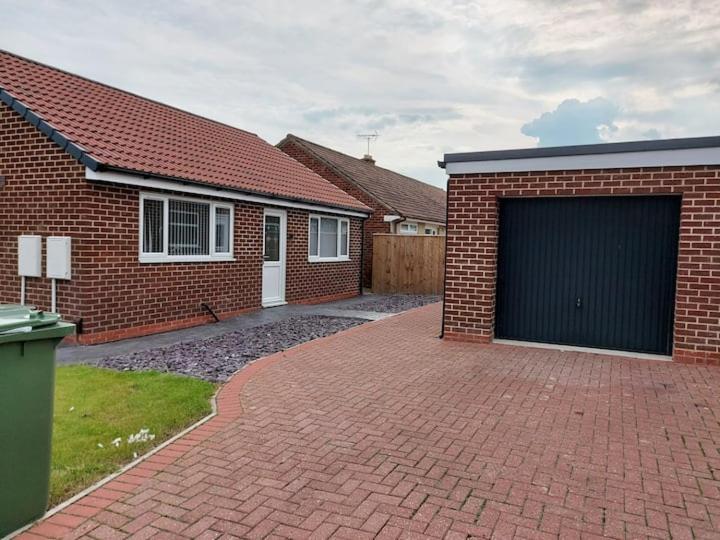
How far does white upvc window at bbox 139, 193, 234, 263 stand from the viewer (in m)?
9.86

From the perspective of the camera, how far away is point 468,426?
4.99 meters

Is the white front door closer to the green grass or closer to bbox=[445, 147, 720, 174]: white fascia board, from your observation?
bbox=[445, 147, 720, 174]: white fascia board

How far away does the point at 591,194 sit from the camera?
8.31 meters

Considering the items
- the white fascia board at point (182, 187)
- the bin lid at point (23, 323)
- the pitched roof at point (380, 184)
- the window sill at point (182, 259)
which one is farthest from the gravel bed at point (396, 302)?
the bin lid at point (23, 323)

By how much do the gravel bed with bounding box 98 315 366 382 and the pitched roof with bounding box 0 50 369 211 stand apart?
2988 millimetres

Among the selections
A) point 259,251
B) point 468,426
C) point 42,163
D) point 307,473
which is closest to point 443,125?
point 259,251

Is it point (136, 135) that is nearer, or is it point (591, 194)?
point (591, 194)

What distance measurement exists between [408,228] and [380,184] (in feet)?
8.56

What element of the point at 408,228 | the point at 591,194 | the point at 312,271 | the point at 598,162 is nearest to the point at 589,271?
the point at 591,194

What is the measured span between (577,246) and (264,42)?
28.6ft

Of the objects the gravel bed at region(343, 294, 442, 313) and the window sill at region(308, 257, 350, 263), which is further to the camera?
the window sill at region(308, 257, 350, 263)

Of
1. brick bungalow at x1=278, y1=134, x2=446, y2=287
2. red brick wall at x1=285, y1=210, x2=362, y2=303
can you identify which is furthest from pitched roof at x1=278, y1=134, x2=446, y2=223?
red brick wall at x1=285, y1=210, x2=362, y2=303

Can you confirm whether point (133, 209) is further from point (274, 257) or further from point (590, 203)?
point (590, 203)

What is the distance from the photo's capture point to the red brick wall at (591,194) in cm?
766
